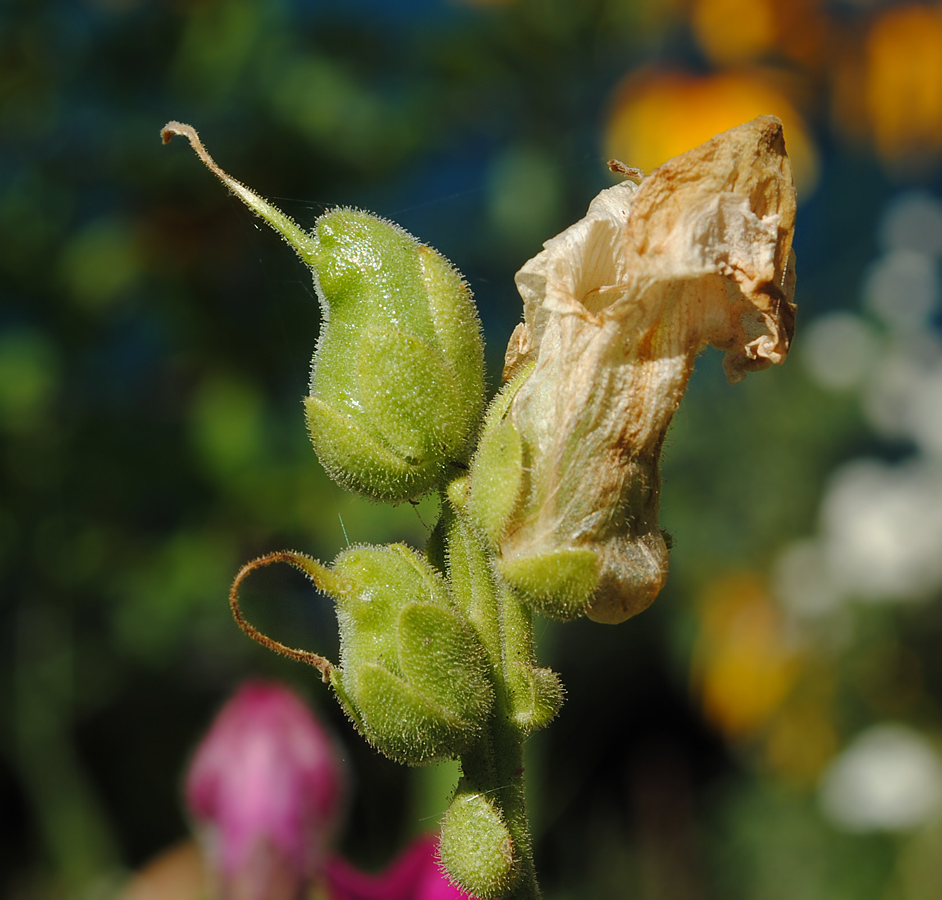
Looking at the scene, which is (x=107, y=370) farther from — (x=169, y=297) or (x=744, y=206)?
(x=744, y=206)

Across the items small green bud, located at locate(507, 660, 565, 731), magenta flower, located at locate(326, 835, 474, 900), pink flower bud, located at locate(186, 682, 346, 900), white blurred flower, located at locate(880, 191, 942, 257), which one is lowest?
pink flower bud, located at locate(186, 682, 346, 900)

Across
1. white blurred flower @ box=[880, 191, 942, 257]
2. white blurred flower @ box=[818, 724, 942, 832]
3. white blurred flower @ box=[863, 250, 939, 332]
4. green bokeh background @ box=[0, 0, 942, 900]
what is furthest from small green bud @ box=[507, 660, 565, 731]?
white blurred flower @ box=[880, 191, 942, 257]

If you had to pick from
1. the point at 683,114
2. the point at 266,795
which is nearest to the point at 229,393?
the point at 266,795

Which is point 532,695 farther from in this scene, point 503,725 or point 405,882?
point 405,882

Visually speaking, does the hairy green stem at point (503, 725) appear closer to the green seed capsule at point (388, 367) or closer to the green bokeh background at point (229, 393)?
the green seed capsule at point (388, 367)

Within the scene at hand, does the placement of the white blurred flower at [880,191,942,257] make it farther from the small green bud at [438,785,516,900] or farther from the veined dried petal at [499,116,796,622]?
the small green bud at [438,785,516,900]
